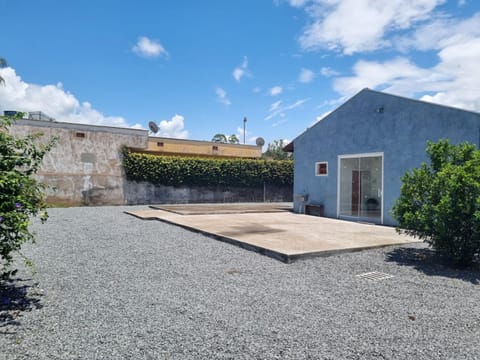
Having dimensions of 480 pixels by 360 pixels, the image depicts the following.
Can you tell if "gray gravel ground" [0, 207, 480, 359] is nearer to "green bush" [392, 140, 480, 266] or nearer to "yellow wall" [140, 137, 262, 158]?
"green bush" [392, 140, 480, 266]

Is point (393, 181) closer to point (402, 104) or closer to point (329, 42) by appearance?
point (402, 104)

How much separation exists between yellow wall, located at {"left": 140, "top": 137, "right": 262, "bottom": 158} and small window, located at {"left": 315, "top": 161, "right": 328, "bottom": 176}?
43.0ft

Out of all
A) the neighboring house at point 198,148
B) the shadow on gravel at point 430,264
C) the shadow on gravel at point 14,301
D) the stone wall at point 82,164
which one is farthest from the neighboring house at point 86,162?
the shadow on gravel at point 430,264

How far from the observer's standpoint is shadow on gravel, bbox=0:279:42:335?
3.14 m

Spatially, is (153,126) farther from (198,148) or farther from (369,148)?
(369,148)

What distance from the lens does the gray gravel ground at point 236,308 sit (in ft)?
8.75

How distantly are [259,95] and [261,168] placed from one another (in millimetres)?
5975

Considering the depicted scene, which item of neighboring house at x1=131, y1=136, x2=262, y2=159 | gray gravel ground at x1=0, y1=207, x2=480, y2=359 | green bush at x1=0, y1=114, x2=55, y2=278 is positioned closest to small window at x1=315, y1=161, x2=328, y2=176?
gray gravel ground at x1=0, y1=207, x2=480, y2=359

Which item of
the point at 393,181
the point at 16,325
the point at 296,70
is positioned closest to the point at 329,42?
the point at 296,70

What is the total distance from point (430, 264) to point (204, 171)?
17.9m

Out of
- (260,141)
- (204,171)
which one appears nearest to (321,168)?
(204,171)

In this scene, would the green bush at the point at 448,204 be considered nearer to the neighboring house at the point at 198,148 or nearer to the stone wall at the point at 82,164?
the stone wall at the point at 82,164

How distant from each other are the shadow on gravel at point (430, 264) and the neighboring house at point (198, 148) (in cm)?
1905

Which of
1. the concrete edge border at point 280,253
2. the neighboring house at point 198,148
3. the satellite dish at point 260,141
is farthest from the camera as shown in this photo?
the satellite dish at point 260,141
